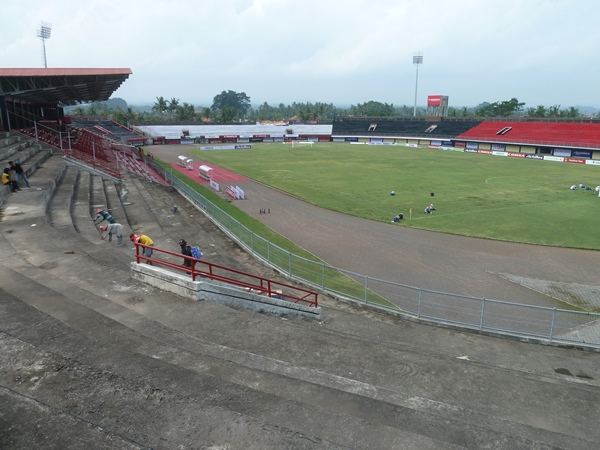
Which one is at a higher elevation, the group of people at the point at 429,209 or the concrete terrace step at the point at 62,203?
the concrete terrace step at the point at 62,203

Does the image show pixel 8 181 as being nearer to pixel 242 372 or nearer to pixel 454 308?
pixel 242 372

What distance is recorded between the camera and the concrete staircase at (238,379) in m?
7.01

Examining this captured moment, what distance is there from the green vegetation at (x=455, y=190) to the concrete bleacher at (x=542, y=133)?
10544mm

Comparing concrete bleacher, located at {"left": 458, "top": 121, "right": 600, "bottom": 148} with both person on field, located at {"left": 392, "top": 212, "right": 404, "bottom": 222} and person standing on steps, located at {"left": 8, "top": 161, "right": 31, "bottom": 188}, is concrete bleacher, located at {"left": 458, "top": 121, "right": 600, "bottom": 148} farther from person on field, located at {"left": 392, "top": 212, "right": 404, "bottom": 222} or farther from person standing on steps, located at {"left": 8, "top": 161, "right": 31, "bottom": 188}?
person standing on steps, located at {"left": 8, "top": 161, "right": 31, "bottom": 188}

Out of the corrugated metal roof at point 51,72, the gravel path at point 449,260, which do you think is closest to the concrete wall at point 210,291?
the gravel path at point 449,260

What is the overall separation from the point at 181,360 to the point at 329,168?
56499mm

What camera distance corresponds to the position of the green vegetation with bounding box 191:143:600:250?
3158 centimetres

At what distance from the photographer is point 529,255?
1001 inches

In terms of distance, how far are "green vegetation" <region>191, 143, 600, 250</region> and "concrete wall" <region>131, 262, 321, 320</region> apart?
64.9 feet

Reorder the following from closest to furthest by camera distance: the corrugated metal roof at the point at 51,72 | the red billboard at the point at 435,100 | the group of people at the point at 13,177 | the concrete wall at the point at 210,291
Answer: the concrete wall at the point at 210,291 < the group of people at the point at 13,177 < the corrugated metal roof at the point at 51,72 < the red billboard at the point at 435,100

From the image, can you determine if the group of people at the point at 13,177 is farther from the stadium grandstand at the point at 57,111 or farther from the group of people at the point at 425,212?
the group of people at the point at 425,212

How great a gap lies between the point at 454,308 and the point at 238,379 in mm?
12030

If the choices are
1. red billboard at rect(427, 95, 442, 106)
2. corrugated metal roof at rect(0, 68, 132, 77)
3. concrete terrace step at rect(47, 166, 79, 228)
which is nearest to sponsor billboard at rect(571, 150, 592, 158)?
red billboard at rect(427, 95, 442, 106)

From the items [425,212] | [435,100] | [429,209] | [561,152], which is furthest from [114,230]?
[435,100]
